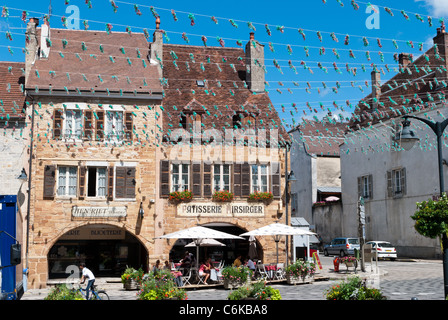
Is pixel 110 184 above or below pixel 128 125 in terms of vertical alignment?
below

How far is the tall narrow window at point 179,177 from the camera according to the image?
25.6 metres

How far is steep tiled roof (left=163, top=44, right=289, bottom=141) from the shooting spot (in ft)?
86.9

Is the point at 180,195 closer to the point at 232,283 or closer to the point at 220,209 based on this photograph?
the point at 220,209

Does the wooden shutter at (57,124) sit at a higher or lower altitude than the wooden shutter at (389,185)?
higher

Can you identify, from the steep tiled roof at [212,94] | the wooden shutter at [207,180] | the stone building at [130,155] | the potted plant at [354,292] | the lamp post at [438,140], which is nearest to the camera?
the potted plant at [354,292]

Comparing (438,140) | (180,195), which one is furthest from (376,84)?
(438,140)

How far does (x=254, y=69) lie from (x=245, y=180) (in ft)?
20.2

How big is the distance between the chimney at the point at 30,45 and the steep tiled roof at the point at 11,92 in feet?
2.62

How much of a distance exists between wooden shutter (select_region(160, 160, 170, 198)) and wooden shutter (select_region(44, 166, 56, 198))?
474 centimetres

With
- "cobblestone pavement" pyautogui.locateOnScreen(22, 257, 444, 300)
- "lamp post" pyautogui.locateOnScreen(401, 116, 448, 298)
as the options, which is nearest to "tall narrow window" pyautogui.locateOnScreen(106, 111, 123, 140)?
"cobblestone pavement" pyautogui.locateOnScreen(22, 257, 444, 300)

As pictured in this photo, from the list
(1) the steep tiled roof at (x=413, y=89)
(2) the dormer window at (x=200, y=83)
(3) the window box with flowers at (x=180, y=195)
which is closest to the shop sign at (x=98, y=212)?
(3) the window box with flowers at (x=180, y=195)

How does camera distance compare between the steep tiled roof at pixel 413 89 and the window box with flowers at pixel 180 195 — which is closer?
the window box with flowers at pixel 180 195

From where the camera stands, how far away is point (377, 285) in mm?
19484

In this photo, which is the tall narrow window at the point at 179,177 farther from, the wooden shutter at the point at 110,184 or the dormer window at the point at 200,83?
the dormer window at the point at 200,83
